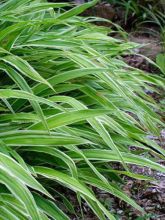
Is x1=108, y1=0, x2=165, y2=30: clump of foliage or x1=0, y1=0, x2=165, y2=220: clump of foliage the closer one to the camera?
x1=0, y1=0, x2=165, y2=220: clump of foliage

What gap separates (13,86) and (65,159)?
0.52 m

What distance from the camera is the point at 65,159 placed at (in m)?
1.96

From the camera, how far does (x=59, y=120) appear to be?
2004mm

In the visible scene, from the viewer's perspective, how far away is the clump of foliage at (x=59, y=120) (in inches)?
74.0

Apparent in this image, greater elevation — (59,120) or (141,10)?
(59,120)

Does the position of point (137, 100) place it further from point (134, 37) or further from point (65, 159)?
point (134, 37)

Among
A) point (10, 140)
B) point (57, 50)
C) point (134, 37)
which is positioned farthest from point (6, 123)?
point (134, 37)

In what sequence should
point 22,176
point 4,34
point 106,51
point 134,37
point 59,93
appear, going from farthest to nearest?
1. point 134,37
2. point 106,51
3. point 59,93
4. point 4,34
5. point 22,176

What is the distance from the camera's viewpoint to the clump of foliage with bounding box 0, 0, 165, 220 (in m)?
1.88

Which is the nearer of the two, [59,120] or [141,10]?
[59,120]

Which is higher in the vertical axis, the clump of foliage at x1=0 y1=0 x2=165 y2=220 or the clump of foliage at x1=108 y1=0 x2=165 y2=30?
the clump of foliage at x1=0 y1=0 x2=165 y2=220

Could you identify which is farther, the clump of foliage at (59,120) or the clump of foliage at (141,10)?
the clump of foliage at (141,10)

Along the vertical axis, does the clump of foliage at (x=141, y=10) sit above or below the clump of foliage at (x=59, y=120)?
below

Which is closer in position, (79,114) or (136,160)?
(79,114)
